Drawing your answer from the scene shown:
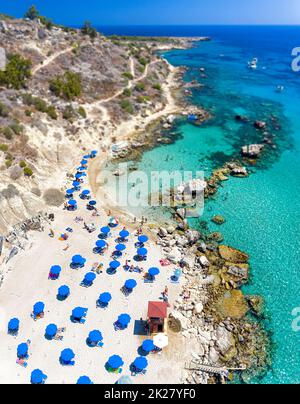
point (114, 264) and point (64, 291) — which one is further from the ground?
point (114, 264)

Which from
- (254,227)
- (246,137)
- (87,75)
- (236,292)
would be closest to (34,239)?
(236,292)

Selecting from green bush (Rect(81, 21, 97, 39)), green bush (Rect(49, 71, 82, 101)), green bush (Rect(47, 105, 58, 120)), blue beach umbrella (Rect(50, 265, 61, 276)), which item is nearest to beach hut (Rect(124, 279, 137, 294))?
blue beach umbrella (Rect(50, 265, 61, 276))

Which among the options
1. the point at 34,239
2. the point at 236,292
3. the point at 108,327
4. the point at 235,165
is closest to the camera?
the point at 108,327

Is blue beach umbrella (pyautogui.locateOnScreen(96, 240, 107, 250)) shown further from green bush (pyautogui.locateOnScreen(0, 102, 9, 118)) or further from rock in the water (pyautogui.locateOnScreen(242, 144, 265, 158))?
rock in the water (pyautogui.locateOnScreen(242, 144, 265, 158))

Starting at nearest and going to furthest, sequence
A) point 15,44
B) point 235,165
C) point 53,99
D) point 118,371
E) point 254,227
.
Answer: point 118,371 → point 254,227 → point 235,165 → point 53,99 → point 15,44

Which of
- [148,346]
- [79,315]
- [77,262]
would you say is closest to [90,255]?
[77,262]

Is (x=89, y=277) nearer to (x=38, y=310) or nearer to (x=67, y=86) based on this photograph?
(x=38, y=310)

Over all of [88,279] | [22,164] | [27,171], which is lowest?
[88,279]

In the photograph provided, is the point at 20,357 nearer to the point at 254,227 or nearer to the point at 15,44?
the point at 254,227
